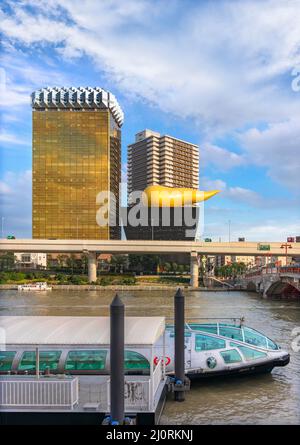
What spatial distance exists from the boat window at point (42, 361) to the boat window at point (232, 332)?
5.08 m

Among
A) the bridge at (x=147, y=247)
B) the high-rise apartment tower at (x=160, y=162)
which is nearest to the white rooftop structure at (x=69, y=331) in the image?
the bridge at (x=147, y=247)

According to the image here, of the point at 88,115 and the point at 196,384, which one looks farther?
the point at 88,115

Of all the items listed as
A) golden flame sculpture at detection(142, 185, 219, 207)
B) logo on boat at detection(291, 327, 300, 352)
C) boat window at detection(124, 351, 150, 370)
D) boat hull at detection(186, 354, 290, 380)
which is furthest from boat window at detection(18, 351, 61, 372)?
golden flame sculpture at detection(142, 185, 219, 207)

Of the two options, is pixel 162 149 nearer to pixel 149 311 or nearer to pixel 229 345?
pixel 149 311

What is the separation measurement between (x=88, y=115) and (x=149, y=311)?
7669 cm

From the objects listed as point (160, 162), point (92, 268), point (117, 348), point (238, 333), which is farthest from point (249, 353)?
point (160, 162)

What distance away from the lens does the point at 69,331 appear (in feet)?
29.3

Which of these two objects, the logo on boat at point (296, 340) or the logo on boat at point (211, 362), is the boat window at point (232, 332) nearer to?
the logo on boat at point (211, 362)

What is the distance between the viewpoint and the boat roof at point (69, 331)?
27.6 ft

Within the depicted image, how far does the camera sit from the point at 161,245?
208 feet

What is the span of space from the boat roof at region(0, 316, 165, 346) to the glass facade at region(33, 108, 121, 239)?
86823 millimetres

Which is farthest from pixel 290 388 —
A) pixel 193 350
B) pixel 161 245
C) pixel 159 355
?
pixel 161 245

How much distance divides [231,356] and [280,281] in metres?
32.9

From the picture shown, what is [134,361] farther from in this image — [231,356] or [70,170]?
[70,170]
